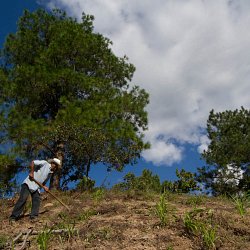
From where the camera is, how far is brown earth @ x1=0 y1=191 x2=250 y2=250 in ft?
21.0

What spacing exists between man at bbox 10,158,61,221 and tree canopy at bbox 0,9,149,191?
3.99 metres

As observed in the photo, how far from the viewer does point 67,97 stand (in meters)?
14.6

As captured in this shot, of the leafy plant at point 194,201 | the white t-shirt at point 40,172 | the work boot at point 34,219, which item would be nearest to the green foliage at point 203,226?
the leafy plant at point 194,201

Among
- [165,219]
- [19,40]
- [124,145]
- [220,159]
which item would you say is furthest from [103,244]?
[220,159]

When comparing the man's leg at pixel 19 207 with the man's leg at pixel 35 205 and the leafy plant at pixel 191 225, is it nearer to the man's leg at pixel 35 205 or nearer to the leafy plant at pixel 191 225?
the man's leg at pixel 35 205

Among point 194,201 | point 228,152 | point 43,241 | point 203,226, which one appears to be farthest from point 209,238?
point 228,152

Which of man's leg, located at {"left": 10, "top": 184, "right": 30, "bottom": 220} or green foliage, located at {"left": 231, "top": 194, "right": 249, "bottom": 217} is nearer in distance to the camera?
green foliage, located at {"left": 231, "top": 194, "right": 249, "bottom": 217}

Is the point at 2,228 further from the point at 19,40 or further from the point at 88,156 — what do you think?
the point at 19,40

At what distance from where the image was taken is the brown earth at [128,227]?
6.39 m

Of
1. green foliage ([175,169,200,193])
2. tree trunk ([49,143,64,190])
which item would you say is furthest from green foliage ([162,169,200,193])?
tree trunk ([49,143,64,190])

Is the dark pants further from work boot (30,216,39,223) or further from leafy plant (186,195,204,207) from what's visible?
leafy plant (186,195,204,207)

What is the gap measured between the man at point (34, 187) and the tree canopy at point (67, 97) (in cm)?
399

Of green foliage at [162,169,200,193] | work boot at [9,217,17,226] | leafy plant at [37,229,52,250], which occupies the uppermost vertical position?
green foliage at [162,169,200,193]

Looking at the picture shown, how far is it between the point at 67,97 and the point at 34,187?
6.20 meters
